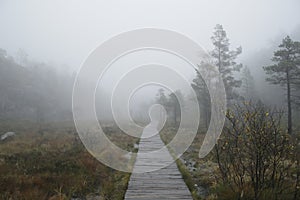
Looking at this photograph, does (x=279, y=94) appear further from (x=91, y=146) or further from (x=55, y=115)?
(x=91, y=146)

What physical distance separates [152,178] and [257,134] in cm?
351

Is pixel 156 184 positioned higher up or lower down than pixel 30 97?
lower down

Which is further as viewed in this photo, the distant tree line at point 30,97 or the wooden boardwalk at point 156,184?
the distant tree line at point 30,97

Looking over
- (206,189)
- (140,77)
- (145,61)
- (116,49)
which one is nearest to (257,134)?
(206,189)

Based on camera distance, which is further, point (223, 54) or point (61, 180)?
point (223, 54)

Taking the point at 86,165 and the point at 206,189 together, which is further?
the point at 86,165

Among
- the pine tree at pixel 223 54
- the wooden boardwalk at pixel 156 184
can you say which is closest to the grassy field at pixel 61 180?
the wooden boardwalk at pixel 156 184

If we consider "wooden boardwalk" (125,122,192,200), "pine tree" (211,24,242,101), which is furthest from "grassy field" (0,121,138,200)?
"pine tree" (211,24,242,101)

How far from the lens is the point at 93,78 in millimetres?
10898

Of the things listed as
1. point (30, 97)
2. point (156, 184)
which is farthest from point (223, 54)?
point (30, 97)

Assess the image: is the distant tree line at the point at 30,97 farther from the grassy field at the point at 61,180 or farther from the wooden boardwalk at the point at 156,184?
the wooden boardwalk at the point at 156,184

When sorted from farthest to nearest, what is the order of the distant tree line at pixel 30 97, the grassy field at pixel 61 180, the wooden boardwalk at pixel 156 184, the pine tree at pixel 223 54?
the distant tree line at pixel 30 97 → the pine tree at pixel 223 54 → the grassy field at pixel 61 180 → the wooden boardwalk at pixel 156 184

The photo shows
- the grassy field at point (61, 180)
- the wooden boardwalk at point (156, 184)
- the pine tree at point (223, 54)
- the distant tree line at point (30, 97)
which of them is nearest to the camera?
the wooden boardwalk at point (156, 184)

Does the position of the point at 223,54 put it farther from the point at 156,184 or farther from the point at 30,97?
the point at 30,97
